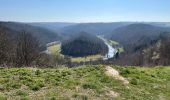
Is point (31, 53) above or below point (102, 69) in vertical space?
below

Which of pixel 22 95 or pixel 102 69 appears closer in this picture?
pixel 22 95

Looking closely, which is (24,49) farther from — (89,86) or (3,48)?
(89,86)

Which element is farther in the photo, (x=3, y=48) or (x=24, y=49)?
(x=24, y=49)

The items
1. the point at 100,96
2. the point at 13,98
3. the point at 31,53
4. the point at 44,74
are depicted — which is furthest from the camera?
the point at 31,53

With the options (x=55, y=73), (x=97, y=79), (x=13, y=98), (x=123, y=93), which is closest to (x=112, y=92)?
(x=123, y=93)

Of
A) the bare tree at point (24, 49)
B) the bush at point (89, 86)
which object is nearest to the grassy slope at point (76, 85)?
the bush at point (89, 86)

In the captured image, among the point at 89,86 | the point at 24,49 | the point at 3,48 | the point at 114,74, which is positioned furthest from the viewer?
the point at 24,49

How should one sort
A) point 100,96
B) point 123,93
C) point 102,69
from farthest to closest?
point 102,69
point 123,93
point 100,96

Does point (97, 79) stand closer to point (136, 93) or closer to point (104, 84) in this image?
point (104, 84)

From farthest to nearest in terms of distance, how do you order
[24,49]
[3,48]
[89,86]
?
[24,49] → [3,48] → [89,86]

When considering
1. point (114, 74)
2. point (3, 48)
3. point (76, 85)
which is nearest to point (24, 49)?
point (3, 48)
